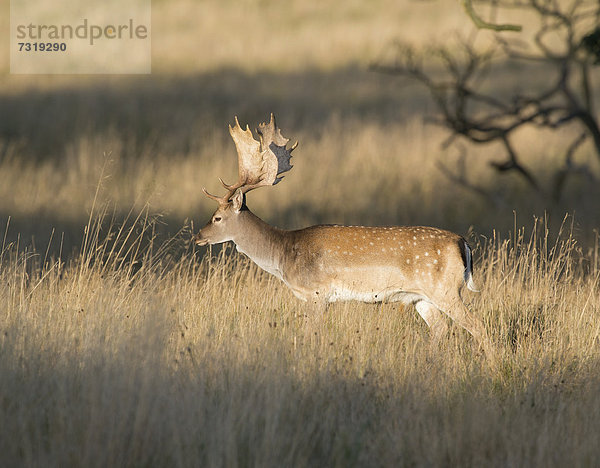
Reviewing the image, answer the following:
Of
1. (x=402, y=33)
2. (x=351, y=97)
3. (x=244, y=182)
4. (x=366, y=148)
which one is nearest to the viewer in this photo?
(x=244, y=182)

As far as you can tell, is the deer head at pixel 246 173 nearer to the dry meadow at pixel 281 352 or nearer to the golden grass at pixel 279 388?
the dry meadow at pixel 281 352

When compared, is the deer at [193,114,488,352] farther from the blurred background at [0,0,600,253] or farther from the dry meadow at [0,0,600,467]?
the blurred background at [0,0,600,253]

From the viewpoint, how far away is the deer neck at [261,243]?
7.70 metres

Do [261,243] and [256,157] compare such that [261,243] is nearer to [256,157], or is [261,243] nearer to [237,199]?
[237,199]

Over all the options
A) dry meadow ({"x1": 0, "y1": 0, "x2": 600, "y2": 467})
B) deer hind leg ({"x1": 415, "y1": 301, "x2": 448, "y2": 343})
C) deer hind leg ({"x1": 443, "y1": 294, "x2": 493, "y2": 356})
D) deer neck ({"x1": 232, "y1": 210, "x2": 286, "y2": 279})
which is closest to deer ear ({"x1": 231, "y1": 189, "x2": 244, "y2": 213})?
deer neck ({"x1": 232, "y1": 210, "x2": 286, "y2": 279})

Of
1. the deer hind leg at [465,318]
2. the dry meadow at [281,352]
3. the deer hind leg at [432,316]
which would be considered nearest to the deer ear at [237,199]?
the dry meadow at [281,352]

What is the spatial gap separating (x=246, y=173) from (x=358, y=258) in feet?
4.69

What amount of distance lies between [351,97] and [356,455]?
1750 centimetres

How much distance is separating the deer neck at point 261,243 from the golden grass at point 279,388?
570mm

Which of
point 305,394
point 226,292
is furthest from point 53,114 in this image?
point 305,394

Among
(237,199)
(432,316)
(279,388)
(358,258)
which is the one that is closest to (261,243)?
(237,199)

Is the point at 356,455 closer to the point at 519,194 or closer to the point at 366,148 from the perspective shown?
the point at 519,194

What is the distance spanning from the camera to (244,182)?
7.85 m

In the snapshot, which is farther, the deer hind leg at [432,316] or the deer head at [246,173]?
the deer head at [246,173]
